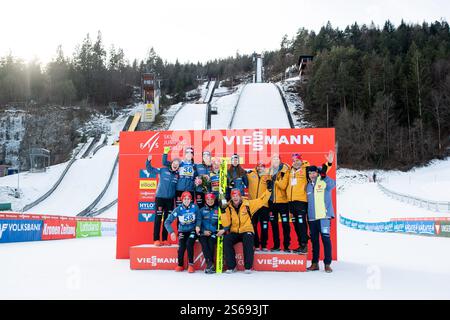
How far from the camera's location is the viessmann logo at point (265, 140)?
674 centimetres

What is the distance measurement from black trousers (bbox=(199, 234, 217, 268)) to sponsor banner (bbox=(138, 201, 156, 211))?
6.06 feet

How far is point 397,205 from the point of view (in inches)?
789

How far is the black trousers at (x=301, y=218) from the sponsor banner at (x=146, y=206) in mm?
2647

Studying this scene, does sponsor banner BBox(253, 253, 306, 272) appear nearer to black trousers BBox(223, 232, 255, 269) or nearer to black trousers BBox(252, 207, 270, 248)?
black trousers BBox(223, 232, 255, 269)

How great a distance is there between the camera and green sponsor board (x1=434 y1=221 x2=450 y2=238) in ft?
40.1

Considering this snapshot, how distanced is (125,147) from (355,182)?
25275 mm

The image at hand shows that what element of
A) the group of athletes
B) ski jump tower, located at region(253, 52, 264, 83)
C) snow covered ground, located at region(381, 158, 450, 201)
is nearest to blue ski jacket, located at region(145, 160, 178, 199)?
the group of athletes

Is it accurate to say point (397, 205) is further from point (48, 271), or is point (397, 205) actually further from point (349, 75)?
point (349, 75)

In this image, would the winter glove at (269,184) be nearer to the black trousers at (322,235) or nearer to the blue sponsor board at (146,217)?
the black trousers at (322,235)

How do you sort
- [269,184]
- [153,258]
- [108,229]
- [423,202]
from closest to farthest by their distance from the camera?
[153,258] < [269,184] < [108,229] < [423,202]

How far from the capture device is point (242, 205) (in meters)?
5.46

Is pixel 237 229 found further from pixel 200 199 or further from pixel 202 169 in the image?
pixel 202 169

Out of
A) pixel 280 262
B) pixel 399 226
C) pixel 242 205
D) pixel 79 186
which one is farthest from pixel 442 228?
pixel 79 186

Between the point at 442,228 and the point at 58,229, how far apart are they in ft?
43.1
